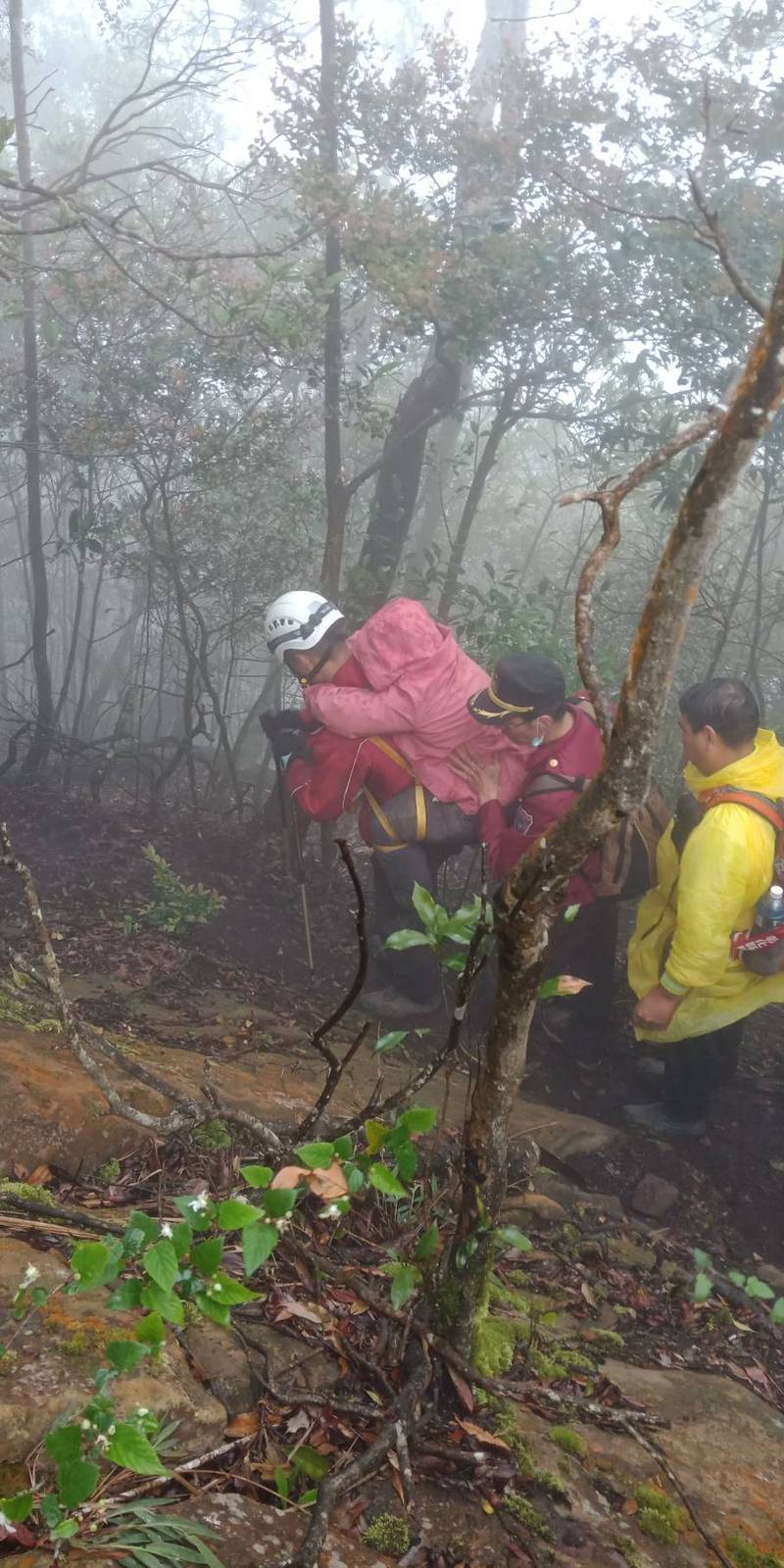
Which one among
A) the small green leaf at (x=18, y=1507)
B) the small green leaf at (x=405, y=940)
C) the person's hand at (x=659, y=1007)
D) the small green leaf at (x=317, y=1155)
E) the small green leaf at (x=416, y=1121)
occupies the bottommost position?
the small green leaf at (x=18, y=1507)

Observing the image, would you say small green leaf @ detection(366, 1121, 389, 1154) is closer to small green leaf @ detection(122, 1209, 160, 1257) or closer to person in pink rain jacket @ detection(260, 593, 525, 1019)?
small green leaf @ detection(122, 1209, 160, 1257)

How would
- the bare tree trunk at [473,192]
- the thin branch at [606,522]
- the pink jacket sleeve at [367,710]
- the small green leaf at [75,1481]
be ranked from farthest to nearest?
the bare tree trunk at [473,192]
the pink jacket sleeve at [367,710]
the thin branch at [606,522]
the small green leaf at [75,1481]

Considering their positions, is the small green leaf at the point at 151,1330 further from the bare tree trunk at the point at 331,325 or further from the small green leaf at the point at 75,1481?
the bare tree trunk at the point at 331,325

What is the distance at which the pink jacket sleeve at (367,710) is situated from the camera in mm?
5211

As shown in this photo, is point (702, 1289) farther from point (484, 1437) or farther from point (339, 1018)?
point (339, 1018)

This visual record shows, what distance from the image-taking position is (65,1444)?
1353mm

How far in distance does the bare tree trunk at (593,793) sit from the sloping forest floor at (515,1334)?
0.25m

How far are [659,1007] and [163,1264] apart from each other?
3246 mm

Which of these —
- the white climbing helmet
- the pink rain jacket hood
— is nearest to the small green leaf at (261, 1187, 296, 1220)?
the pink rain jacket hood

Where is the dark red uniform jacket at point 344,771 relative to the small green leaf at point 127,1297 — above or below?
above

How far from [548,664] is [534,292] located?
467cm

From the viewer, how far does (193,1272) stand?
166 cm

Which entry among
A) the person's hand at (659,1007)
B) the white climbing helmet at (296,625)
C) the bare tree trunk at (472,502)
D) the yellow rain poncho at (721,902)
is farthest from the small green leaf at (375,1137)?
the bare tree trunk at (472,502)

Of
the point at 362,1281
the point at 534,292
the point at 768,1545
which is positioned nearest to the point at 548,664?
the point at 362,1281
